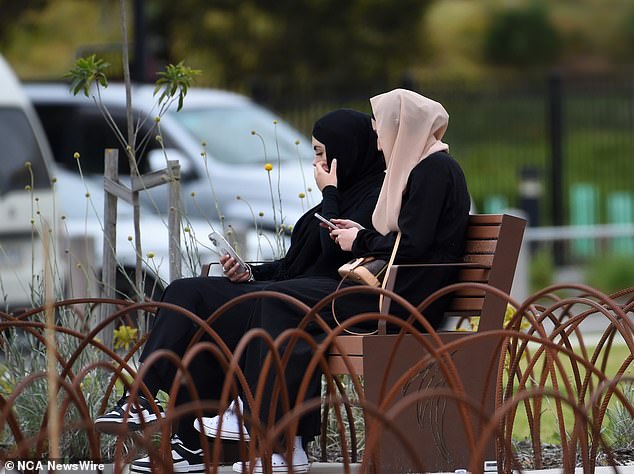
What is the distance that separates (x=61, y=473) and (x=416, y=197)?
1498mm

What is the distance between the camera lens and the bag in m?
4.68

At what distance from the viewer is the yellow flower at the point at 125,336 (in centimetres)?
603

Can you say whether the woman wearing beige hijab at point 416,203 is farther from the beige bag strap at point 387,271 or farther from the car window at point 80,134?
the car window at point 80,134

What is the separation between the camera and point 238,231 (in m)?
8.43

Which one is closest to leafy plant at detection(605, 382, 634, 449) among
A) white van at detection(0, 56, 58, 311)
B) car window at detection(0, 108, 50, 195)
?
white van at detection(0, 56, 58, 311)

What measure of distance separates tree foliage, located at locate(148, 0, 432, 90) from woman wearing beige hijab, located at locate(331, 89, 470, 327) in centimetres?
1722

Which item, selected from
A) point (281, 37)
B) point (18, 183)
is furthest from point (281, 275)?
point (281, 37)

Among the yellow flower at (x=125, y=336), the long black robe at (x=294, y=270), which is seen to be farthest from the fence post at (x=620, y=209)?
the long black robe at (x=294, y=270)

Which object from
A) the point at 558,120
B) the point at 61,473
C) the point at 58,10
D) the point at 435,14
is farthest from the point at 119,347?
the point at 435,14

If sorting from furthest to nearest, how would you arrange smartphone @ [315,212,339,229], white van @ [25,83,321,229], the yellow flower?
white van @ [25,83,321,229]
the yellow flower
smartphone @ [315,212,339,229]

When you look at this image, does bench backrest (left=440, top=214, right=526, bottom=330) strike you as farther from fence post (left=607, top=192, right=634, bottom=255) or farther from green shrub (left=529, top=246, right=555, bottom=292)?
fence post (left=607, top=192, right=634, bottom=255)

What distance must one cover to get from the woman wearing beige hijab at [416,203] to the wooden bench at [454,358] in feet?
0.37

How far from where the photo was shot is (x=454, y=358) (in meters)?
4.55

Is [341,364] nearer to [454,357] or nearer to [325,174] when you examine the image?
[454,357]
